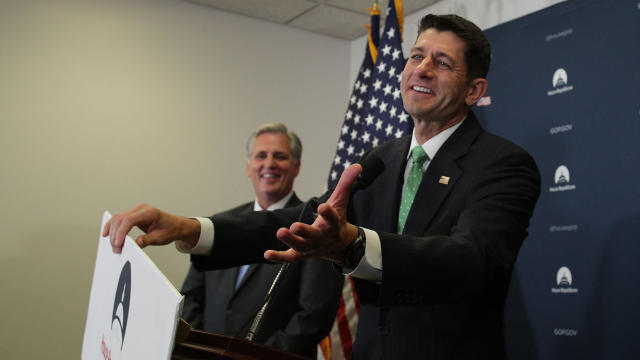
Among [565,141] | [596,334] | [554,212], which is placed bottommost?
[596,334]

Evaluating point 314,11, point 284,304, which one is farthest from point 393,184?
point 314,11

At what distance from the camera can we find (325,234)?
95cm

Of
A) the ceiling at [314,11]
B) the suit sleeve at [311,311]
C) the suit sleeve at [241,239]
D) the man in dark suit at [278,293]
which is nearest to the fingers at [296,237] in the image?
the suit sleeve at [241,239]

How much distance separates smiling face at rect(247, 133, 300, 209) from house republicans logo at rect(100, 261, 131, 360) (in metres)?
1.96

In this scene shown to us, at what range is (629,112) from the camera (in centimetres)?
276

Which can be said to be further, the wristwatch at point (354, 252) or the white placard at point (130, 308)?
the wristwatch at point (354, 252)

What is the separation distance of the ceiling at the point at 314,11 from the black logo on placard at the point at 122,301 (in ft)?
12.0

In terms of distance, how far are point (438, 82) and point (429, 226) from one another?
1.57ft

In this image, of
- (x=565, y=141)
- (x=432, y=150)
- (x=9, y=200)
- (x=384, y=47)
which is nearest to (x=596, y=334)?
(x=565, y=141)

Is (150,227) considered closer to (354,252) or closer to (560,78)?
(354,252)

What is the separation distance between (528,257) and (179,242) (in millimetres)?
2230

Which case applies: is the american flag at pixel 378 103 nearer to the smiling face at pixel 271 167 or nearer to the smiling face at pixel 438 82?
the smiling face at pixel 271 167

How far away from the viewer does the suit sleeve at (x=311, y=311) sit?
2518 mm

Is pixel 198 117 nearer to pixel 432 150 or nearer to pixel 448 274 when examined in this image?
pixel 432 150
